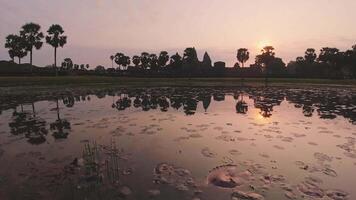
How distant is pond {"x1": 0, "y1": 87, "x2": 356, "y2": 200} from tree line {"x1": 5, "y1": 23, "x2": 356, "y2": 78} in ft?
210

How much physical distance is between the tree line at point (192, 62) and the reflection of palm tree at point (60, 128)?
63416 millimetres

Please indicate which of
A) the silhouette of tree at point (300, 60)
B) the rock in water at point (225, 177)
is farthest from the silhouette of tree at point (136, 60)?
the rock in water at point (225, 177)

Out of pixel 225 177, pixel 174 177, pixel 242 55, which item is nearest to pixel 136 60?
pixel 242 55

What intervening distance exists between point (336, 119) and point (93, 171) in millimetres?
16988

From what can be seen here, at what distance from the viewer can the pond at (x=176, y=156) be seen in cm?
889

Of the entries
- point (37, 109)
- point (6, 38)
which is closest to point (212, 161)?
point (37, 109)

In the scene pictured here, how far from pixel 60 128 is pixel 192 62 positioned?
366ft

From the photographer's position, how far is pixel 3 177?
9.86 meters

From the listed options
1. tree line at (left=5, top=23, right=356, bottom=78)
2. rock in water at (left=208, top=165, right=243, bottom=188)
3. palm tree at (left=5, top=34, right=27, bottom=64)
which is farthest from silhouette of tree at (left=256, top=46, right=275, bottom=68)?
rock in water at (left=208, top=165, right=243, bottom=188)

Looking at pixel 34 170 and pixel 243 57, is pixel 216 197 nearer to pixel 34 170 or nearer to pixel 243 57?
pixel 34 170

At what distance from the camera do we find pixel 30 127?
1806 cm

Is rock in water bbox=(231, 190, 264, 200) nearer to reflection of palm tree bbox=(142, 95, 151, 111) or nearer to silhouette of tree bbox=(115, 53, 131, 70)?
reflection of palm tree bbox=(142, 95, 151, 111)

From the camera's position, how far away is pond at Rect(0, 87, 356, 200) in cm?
889

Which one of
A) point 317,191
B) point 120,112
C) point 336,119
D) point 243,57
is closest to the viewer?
point 317,191
